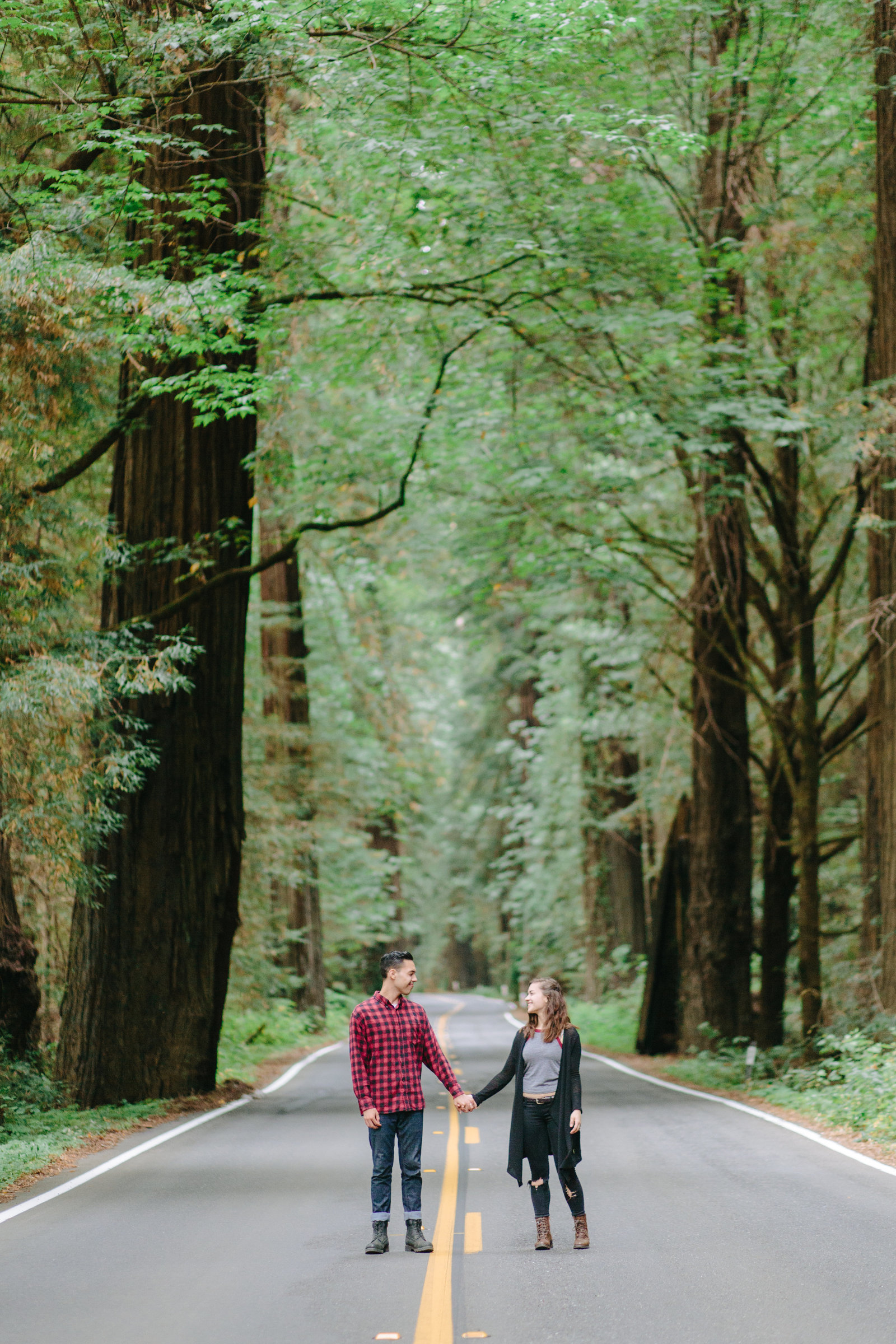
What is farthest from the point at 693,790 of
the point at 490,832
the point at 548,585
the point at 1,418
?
the point at 490,832

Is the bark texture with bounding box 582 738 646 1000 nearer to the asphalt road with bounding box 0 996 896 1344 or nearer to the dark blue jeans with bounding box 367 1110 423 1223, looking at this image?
the asphalt road with bounding box 0 996 896 1344


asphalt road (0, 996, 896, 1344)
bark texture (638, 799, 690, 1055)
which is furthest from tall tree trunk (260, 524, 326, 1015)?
asphalt road (0, 996, 896, 1344)

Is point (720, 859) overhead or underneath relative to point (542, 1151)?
overhead

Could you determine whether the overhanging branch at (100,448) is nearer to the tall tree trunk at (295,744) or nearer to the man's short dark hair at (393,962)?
the man's short dark hair at (393,962)

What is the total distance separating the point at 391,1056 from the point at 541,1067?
0.85 meters

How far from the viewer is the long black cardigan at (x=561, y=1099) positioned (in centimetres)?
747

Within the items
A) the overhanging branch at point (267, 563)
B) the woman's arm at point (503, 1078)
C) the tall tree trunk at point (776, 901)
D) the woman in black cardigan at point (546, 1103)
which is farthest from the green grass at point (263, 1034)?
the woman in black cardigan at point (546, 1103)

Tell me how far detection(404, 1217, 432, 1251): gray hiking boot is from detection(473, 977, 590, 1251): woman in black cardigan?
60 cm

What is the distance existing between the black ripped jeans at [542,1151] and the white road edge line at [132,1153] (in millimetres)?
3519

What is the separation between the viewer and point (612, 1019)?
3139 cm

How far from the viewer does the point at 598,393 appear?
16984mm

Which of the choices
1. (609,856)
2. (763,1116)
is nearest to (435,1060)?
(763,1116)

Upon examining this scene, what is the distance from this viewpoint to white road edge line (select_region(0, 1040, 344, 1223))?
9.23m

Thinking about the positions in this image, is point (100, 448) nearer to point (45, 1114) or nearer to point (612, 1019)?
point (45, 1114)
